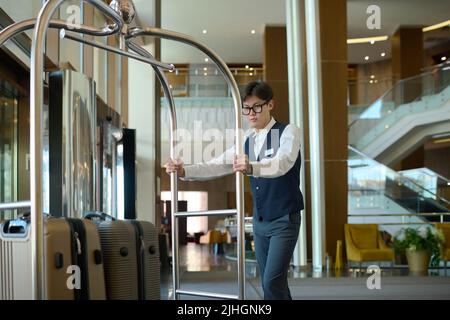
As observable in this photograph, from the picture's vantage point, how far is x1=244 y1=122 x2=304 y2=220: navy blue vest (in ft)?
10.00

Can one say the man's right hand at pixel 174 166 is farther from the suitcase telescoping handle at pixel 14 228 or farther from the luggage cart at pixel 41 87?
the suitcase telescoping handle at pixel 14 228

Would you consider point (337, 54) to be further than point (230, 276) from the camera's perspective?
Yes

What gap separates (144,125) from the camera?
1012cm

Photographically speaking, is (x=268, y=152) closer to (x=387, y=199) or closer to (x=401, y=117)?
(x=387, y=199)

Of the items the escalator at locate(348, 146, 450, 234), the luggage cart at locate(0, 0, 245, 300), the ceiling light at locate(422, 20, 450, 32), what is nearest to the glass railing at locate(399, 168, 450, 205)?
the escalator at locate(348, 146, 450, 234)

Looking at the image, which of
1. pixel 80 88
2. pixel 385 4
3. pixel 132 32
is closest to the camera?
pixel 132 32

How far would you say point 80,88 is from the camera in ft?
13.1

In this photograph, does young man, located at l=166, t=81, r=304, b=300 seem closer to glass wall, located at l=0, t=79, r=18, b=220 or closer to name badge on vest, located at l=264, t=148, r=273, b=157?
name badge on vest, located at l=264, t=148, r=273, b=157

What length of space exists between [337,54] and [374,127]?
3.88 meters

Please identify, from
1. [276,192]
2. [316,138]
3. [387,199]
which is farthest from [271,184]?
[387,199]

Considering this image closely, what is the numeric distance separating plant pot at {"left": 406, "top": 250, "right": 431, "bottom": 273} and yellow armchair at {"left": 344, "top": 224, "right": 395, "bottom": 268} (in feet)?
1.08

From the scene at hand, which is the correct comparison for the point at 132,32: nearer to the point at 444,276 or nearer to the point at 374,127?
the point at 444,276
